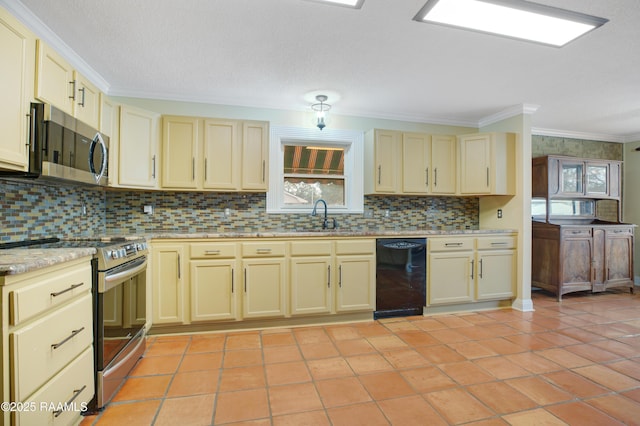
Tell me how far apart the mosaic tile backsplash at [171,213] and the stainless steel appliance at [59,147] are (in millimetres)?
414

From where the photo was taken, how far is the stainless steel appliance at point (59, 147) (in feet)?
5.98

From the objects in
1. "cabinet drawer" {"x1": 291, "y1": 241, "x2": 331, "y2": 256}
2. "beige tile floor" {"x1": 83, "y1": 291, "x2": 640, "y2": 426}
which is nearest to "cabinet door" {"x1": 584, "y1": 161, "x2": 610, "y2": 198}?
"beige tile floor" {"x1": 83, "y1": 291, "x2": 640, "y2": 426}

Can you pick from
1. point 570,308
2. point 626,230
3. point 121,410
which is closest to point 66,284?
point 121,410

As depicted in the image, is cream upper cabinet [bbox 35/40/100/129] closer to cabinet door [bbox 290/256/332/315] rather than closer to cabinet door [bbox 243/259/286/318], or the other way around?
cabinet door [bbox 243/259/286/318]

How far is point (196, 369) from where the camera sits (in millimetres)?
2311

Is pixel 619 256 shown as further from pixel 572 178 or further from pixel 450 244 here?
pixel 450 244

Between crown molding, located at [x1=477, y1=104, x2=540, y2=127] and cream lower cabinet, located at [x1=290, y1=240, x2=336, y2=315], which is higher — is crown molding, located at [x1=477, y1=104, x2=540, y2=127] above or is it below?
above

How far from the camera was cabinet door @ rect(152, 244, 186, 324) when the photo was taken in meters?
2.84

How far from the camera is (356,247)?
3.27 m

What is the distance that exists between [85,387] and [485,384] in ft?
7.72

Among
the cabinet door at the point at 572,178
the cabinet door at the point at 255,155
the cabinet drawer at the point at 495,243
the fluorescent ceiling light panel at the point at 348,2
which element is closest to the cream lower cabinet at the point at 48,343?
the cabinet door at the point at 255,155

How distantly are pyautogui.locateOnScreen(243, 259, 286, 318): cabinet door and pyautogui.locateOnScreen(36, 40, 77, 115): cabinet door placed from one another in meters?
1.79

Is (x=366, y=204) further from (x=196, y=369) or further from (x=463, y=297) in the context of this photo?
(x=196, y=369)

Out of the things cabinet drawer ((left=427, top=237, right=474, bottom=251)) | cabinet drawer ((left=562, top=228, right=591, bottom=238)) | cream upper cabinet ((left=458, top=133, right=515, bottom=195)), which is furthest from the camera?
cabinet drawer ((left=562, top=228, right=591, bottom=238))
